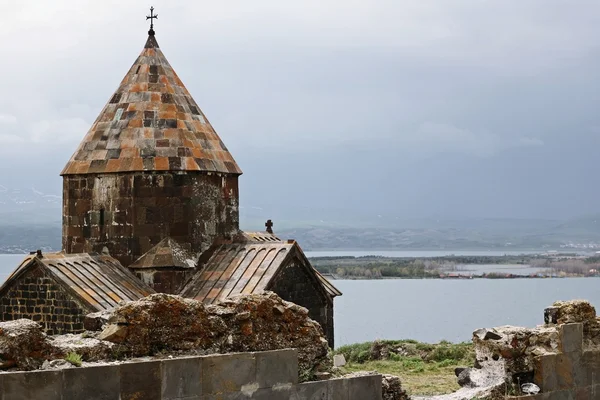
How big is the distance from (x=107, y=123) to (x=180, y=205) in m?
1.71

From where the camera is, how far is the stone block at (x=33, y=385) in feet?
19.7

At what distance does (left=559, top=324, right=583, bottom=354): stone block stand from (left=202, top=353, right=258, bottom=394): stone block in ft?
10.4

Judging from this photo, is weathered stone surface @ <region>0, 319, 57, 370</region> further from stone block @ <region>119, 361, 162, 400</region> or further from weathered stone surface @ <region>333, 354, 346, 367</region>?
weathered stone surface @ <region>333, 354, 346, 367</region>

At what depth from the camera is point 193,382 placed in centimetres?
691

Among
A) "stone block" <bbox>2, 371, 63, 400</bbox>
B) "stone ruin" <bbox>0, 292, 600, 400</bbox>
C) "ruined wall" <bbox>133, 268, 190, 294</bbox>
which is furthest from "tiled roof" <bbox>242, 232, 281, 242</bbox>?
"stone block" <bbox>2, 371, 63, 400</bbox>

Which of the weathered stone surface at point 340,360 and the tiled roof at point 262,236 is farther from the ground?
the tiled roof at point 262,236

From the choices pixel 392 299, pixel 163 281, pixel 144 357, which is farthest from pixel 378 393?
pixel 392 299

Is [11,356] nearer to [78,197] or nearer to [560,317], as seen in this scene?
[560,317]

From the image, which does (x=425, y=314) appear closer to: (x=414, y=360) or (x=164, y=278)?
(x=414, y=360)

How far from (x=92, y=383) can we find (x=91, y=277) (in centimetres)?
748

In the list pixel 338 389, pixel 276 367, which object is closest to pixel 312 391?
pixel 338 389

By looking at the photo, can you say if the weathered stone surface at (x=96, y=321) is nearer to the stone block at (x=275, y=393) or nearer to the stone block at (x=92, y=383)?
the stone block at (x=275, y=393)

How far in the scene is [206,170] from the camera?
14.7 m

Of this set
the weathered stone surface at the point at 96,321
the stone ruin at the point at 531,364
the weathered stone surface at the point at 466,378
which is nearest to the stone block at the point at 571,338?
the stone ruin at the point at 531,364
